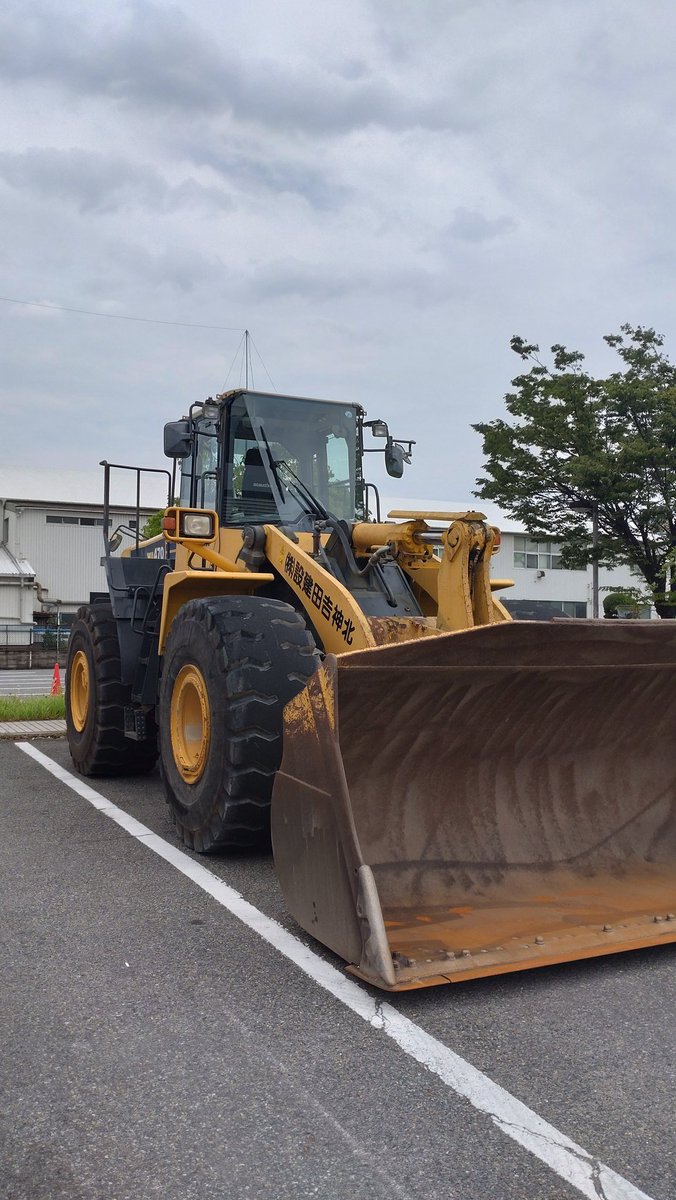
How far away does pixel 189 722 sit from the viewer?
570 centimetres

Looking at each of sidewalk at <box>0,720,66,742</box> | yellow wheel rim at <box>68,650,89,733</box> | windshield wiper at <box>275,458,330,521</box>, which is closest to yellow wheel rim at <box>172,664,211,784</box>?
windshield wiper at <box>275,458,330,521</box>

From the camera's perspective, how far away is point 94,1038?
3.19 m

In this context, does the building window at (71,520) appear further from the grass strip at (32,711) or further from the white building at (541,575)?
the grass strip at (32,711)

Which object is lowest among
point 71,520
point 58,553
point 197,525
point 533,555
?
point 197,525

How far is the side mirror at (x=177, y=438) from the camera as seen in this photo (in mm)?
6762

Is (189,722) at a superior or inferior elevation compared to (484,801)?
superior

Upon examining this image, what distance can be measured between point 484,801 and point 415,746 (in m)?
0.44

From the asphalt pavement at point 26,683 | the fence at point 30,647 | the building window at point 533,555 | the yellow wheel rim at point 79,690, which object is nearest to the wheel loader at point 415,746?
the yellow wheel rim at point 79,690

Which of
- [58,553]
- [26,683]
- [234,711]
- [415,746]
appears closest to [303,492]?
[234,711]

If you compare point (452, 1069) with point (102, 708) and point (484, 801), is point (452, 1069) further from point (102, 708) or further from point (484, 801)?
point (102, 708)

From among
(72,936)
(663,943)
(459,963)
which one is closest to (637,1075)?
(459,963)

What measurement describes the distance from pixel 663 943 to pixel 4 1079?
243cm

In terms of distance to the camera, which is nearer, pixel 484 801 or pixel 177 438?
pixel 484 801

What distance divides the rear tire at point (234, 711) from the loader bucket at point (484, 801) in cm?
85
